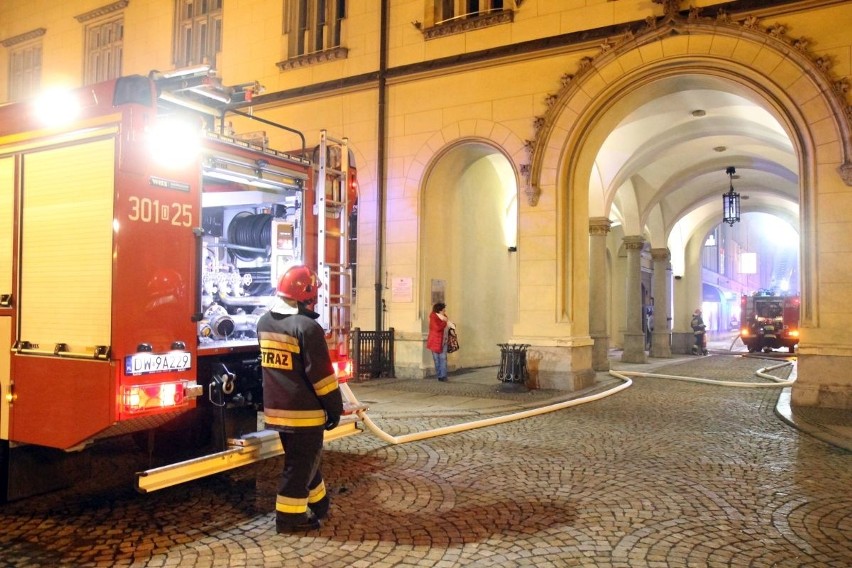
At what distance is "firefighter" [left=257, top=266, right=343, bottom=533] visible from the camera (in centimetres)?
424

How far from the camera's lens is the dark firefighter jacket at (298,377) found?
13.9ft

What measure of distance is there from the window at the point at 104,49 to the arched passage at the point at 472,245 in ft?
32.4

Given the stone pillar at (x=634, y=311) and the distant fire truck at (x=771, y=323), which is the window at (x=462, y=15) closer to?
the stone pillar at (x=634, y=311)

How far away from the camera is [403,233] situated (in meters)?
13.2

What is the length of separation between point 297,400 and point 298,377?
151 millimetres

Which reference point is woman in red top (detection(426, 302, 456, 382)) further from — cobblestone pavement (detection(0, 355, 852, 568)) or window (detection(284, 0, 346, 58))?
window (detection(284, 0, 346, 58))

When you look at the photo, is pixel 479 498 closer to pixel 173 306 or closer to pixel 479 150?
pixel 173 306

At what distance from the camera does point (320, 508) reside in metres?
4.57

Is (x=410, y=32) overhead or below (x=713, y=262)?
overhead

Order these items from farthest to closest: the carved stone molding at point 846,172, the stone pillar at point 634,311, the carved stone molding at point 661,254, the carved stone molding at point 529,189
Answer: the carved stone molding at point 661,254, the stone pillar at point 634,311, the carved stone molding at point 529,189, the carved stone molding at point 846,172

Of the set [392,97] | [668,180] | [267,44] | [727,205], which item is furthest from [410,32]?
[727,205]

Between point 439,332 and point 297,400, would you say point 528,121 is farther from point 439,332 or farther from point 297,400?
point 297,400

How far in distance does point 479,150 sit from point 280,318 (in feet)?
30.7

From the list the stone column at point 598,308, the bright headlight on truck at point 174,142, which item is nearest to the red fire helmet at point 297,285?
the bright headlight on truck at point 174,142
